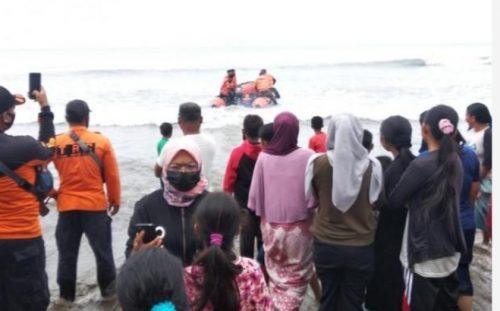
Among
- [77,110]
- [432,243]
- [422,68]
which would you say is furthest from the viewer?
[422,68]

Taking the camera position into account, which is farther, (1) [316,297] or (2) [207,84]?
(2) [207,84]

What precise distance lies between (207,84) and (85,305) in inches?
1115

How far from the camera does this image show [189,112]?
504cm

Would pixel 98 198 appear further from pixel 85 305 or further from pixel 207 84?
pixel 207 84

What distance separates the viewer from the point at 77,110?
4836 millimetres

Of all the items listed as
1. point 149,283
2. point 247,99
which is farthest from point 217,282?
point 247,99

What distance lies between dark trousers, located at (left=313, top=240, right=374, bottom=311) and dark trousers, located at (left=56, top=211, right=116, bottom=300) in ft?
6.61

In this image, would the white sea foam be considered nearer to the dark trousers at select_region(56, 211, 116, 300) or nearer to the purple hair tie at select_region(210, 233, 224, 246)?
the dark trousers at select_region(56, 211, 116, 300)

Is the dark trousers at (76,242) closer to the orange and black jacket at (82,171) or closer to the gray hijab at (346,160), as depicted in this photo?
the orange and black jacket at (82,171)

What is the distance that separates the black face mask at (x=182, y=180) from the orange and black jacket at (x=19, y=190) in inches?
44.6

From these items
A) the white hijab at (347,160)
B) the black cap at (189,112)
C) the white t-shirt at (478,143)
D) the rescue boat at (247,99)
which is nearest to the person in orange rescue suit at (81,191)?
the black cap at (189,112)

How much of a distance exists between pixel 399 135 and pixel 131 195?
6.04 m

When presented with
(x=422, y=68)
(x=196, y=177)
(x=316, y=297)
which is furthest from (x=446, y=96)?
(x=196, y=177)

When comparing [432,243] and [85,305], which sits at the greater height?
[432,243]
